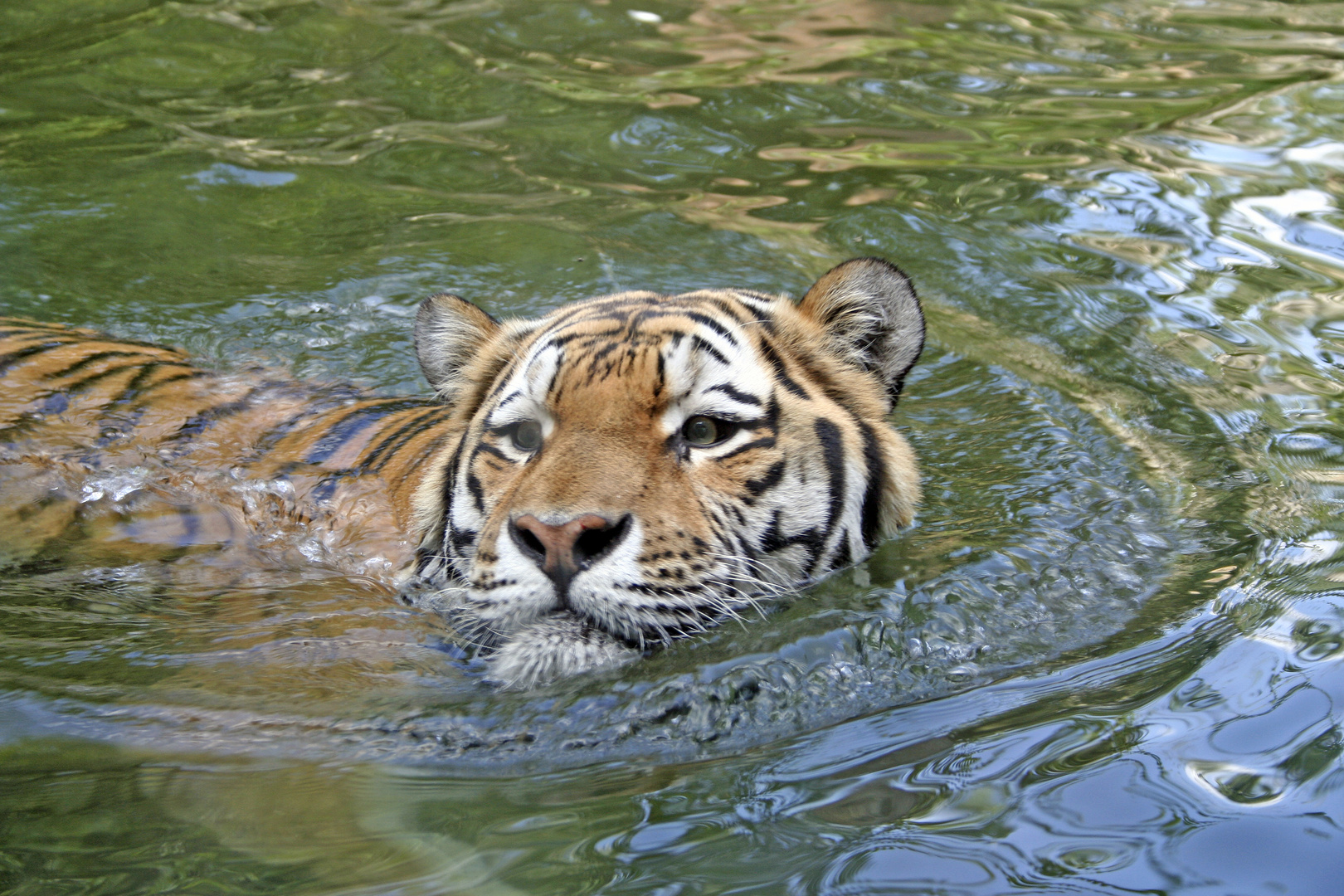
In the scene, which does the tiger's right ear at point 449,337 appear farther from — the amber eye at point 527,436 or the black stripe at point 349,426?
the amber eye at point 527,436

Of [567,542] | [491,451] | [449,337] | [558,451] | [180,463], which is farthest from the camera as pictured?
[180,463]

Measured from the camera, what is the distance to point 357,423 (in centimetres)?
364

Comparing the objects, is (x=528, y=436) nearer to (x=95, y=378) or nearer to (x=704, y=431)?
(x=704, y=431)

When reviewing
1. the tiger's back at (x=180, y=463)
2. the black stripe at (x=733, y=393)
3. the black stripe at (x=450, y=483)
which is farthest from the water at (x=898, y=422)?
the black stripe at (x=733, y=393)

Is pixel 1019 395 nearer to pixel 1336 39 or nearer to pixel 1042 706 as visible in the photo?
pixel 1042 706

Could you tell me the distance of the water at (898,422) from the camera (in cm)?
198

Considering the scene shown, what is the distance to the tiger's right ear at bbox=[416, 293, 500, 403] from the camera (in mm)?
3260

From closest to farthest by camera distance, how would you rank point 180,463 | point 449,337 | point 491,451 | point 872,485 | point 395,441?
point 491,451
point 872,485
point 449,337
point 180,463
point 395,441

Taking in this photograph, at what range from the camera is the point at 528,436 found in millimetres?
2750

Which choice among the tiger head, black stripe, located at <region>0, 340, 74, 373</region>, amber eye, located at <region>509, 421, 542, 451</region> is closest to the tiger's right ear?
the tiger head

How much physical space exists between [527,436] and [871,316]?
35.2 inches

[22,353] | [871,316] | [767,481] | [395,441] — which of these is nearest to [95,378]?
[22,353]

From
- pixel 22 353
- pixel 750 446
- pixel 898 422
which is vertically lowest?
pixel 898 422

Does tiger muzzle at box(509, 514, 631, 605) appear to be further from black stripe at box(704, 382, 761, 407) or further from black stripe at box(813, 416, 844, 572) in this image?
black stripe at box(813, 416, 844, 572)
